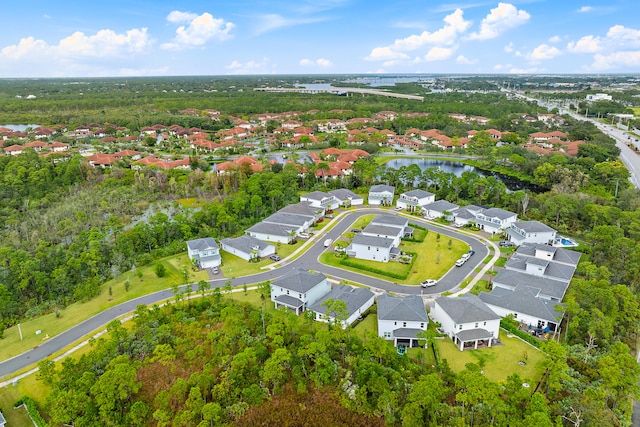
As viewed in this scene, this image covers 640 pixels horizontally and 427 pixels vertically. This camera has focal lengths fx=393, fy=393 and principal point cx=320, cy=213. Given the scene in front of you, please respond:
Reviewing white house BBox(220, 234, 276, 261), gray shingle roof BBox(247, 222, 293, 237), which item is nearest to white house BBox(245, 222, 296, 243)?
gray shingle roof BBox(247, 222, 293, 237)

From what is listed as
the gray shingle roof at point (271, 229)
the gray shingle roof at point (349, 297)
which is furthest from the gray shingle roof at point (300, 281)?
the gray shingle roof at point (271, 229)

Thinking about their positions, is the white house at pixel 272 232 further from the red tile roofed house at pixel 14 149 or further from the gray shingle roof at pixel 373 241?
the red tile roofed house at pixel 14 149

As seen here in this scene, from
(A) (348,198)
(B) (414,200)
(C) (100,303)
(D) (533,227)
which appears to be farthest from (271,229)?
(D) (533,227)

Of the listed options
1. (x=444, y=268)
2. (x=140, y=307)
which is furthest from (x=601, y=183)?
(x=140, y=307)

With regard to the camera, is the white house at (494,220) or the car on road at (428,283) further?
the white house at (494,220)

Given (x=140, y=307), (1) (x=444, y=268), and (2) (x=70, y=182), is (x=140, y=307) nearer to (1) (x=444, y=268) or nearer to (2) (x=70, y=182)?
(1) (x=444, y=268)

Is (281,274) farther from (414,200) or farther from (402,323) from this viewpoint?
(414,200)

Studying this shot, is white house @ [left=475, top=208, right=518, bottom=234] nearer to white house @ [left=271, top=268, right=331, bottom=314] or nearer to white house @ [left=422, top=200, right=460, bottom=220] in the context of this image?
white house @ [left=422, top=200, right=460, bottom=220]
